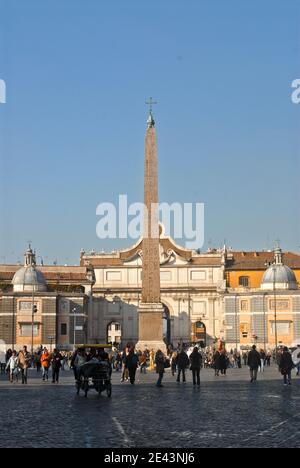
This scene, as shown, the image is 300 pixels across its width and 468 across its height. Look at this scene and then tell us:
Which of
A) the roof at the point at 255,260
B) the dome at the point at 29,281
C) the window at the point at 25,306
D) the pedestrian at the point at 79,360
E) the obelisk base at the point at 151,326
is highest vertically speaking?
the roof at the point at 255,260

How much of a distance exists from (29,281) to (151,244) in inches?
1103

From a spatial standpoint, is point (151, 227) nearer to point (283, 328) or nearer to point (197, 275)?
point (283, 328)

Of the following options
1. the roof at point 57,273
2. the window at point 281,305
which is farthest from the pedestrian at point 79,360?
the roof at point 57,273

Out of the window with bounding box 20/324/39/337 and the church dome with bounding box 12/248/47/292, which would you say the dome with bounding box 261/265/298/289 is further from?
the window with bounding box 20/324/39/337

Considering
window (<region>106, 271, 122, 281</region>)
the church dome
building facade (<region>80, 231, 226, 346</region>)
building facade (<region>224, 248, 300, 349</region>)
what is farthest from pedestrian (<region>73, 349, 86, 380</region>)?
window (<region>106, 271, 122, 281</region>)

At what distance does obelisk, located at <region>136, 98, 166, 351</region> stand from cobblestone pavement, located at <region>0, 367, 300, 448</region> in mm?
17057

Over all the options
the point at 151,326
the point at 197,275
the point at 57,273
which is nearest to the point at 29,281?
the point at 57,273

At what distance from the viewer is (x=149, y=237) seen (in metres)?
37.5

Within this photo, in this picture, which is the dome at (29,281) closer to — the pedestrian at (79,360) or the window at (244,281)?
the window at (244,281)

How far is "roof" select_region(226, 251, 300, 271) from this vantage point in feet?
248

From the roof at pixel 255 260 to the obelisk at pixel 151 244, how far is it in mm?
36390

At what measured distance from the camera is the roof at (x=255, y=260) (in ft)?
248

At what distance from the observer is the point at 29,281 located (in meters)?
63.9
